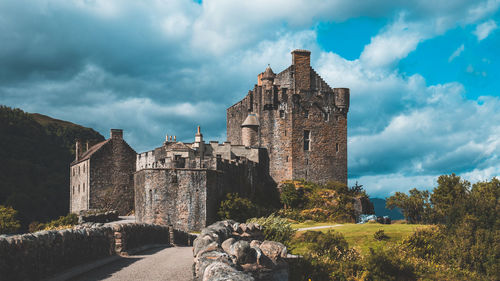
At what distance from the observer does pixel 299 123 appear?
60.0 metres

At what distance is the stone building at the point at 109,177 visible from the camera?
57969 mm

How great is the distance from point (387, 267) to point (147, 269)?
10897 mm

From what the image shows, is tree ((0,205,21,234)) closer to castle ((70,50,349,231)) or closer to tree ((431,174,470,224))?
castle ((70,50,349,231))

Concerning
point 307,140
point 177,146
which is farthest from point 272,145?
point 177,146

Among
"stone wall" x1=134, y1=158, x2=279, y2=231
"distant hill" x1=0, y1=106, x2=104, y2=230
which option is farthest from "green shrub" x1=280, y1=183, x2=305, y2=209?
"distant hill" x1=0, y1=106, x2=104, y2=230

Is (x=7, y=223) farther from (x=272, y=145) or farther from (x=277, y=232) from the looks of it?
(x=277, y=232)

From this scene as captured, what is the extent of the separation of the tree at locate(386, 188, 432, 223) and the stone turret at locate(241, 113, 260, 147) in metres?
17.0

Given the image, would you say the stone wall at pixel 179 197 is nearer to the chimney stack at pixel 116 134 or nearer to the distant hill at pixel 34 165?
the chimney stack at pixel 116 134

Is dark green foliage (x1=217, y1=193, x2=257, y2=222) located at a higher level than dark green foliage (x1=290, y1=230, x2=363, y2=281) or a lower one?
higher

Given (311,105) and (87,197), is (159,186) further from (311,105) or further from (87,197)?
(311,105)

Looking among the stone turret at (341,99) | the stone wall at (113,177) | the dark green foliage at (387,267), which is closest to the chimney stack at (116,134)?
the stone wall at (113,177)

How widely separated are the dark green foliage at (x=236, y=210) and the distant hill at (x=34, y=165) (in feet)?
152

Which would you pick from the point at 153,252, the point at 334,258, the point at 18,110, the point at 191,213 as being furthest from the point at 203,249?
the point at 18,110

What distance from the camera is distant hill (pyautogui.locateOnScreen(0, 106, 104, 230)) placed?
280ft
